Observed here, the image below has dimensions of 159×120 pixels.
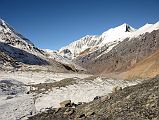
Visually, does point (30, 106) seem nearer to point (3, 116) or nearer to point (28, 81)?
point (3, 116)

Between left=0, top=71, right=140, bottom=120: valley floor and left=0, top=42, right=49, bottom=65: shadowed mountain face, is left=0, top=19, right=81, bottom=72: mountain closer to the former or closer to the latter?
left=0, top=42, right=49, bottom=65: shadowed mountain face

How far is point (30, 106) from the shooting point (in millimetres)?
25859

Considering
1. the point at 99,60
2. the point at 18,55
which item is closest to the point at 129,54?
the point at 99,60

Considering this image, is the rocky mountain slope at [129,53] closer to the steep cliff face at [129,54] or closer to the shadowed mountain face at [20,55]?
the steep cliff face at [129,54]

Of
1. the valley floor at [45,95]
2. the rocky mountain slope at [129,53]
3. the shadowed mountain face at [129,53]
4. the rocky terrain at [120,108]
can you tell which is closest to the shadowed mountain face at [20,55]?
the valley floor at [45,95]

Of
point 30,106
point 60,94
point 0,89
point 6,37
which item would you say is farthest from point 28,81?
point 6,37

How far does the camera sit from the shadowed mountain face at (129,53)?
134125 millimetres

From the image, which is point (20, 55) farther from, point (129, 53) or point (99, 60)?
point (99, 60)

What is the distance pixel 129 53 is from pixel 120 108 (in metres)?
130

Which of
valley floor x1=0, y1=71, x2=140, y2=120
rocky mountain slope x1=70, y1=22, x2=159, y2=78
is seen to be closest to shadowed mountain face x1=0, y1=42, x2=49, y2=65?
valley floor x1=0, y1=71, x2=140, y2=120

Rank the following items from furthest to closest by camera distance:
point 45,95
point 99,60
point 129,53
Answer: point 99,60, point 129,53, point 45,95

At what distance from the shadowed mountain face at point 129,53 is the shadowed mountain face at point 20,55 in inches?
1938

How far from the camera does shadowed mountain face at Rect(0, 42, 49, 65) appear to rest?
252ft

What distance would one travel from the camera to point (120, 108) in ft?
61.4
